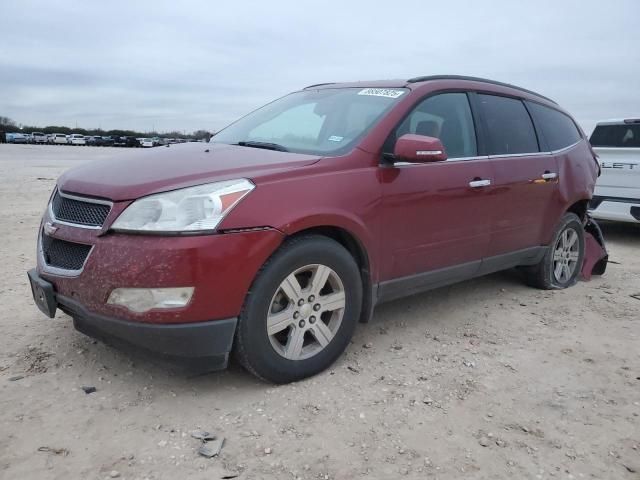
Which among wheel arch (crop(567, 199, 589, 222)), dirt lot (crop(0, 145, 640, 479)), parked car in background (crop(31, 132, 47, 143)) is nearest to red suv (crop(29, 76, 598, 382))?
dirt lot (crop(0, 145, 640, 479))

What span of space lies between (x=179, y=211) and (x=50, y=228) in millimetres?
867

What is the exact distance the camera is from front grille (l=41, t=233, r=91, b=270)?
2834 millimetres

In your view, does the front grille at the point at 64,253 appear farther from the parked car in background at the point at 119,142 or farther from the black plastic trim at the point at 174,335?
the parked car in background at the point at 119,142

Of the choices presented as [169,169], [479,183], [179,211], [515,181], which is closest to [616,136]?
[515,181]

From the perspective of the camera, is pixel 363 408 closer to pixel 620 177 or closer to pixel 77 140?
pixel 620 177

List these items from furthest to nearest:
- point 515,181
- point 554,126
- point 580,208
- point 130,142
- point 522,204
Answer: point 130,142 → point 580,208 → point 554,126 → point 522,204 → point 515,181

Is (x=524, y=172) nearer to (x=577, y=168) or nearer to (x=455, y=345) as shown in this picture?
(x=577, y=168)

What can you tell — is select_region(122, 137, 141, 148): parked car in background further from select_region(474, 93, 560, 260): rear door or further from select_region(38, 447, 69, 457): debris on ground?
select_region(38, 447, 69, 457): debris on ground

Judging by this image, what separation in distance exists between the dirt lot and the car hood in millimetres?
973

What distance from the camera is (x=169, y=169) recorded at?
3.00 m

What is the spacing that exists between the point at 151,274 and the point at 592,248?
4810 mm

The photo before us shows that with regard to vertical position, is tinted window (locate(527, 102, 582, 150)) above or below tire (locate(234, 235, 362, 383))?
above

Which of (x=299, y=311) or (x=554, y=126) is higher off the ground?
(x=554, y=126)

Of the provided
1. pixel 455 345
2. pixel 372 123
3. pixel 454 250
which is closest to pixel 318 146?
pixel 372 123
